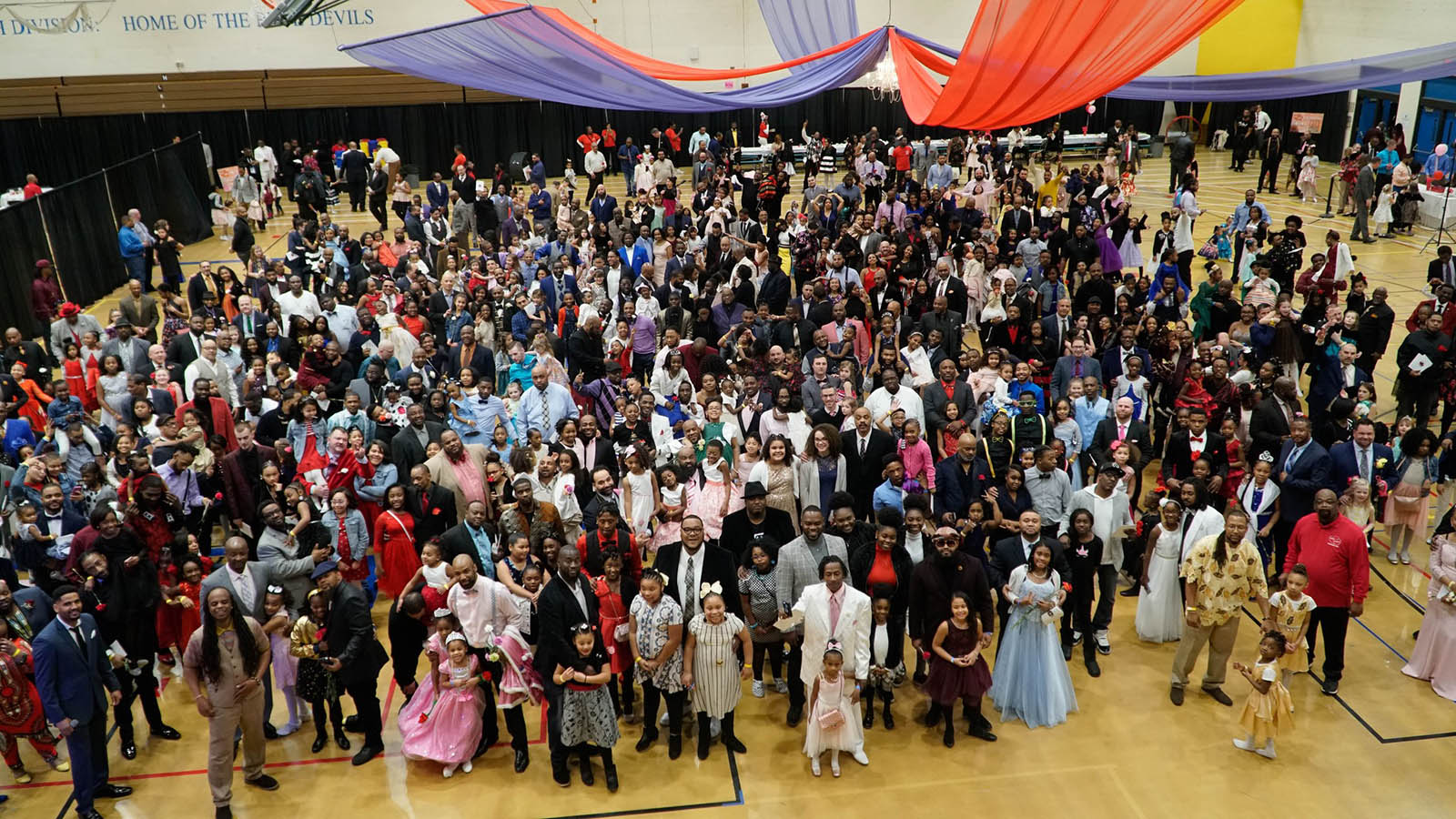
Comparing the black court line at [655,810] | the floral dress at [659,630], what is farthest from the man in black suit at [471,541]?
the black court line at [655,810]

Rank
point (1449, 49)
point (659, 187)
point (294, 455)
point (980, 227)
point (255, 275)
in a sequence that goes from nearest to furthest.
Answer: point (1449, 49) → point (294, 455) → point (255, 275) → point (980, 227) → point (659, 187)

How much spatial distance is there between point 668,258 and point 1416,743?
9920 millimetres

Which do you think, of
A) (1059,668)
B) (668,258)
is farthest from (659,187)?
(1059,668)

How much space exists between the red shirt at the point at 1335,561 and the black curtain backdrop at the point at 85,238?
1759cm

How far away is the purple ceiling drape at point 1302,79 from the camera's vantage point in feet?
28.9

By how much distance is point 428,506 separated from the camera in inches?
340

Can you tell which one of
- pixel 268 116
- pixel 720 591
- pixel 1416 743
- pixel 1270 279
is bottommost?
pixel 1416 743

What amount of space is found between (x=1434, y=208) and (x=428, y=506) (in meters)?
19.5

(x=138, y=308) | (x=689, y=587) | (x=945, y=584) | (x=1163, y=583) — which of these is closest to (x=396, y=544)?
(x=689, y=587)

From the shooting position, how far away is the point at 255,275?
14148 mm

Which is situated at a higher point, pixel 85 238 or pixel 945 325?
pixel 85 238

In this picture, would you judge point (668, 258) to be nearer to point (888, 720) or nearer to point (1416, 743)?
point (888, 720)

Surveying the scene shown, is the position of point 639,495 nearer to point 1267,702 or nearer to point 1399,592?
point 1267,702

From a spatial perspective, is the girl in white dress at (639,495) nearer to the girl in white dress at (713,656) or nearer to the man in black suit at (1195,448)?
the girl in white dress at (713,656)
